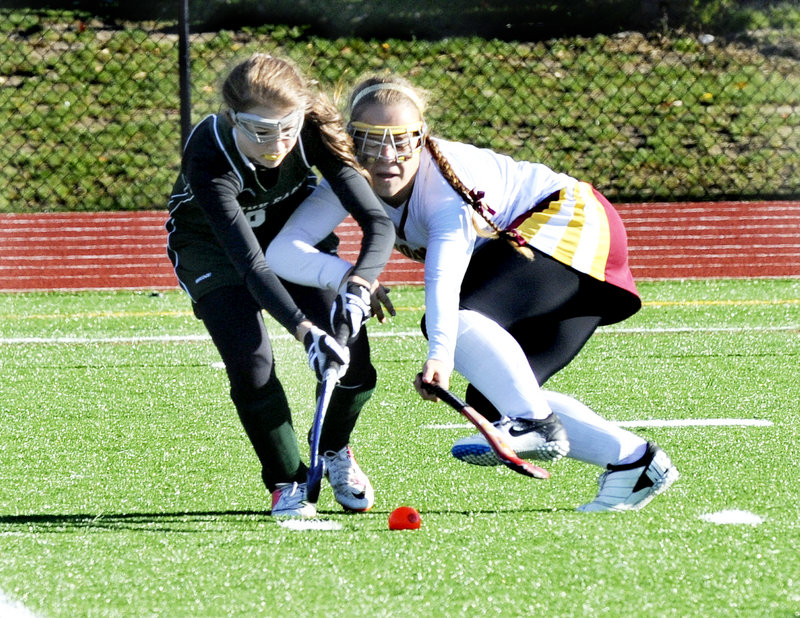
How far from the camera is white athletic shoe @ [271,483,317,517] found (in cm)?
296

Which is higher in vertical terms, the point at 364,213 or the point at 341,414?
the point at 364,213

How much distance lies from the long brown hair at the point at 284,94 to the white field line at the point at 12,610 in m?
1.24

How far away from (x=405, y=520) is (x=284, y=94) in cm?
105

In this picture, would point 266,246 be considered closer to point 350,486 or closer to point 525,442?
point 350,486

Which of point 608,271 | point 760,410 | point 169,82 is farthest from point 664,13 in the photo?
point 608,271

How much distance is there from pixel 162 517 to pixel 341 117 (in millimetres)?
1108

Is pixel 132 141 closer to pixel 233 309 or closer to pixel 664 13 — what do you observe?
pixel 664 13

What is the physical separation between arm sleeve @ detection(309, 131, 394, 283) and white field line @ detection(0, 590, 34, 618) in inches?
42.9

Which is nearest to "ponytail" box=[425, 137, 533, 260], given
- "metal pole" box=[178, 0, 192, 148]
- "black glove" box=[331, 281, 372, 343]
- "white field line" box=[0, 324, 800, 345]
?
"black glove" box=[331, 281, 372, 343]

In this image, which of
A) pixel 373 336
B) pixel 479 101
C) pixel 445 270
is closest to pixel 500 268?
pixel 445 270

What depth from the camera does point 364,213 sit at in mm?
2873

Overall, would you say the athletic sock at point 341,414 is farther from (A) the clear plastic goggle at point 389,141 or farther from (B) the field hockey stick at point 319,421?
(A) the clear plastic goggle at point 389,141

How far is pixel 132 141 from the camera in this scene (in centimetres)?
1021

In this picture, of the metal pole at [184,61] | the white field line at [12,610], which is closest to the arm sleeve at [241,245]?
the white field line at [12,610]
